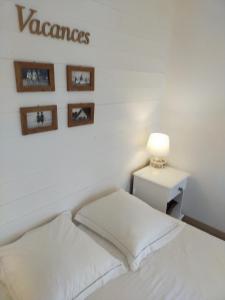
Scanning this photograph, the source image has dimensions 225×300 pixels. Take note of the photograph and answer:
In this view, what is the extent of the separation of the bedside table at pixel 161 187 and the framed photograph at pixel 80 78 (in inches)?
38.3

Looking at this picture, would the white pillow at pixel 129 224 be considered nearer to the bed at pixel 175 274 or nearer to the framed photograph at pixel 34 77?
the bed at pixel 175 274

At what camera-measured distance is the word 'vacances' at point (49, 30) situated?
1068mm

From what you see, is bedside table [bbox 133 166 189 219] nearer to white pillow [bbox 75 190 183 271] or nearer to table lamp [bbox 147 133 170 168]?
table lamp [bbox 147 133 170 168]

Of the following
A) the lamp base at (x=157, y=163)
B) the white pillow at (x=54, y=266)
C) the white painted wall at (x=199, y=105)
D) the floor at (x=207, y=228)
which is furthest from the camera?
the lamp base at (x=157, y=163)

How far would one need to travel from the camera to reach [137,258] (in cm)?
127

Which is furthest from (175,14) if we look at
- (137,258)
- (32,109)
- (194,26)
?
(137,258)

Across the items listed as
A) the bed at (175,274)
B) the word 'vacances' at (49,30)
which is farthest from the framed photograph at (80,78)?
the bed at (175,274)

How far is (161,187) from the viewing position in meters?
1.90

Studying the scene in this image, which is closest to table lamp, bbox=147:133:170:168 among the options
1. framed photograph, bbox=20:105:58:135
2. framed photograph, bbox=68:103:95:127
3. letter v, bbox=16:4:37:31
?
framed photograph, bbox=68:103:95:127

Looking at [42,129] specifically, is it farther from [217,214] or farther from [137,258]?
[217,214]

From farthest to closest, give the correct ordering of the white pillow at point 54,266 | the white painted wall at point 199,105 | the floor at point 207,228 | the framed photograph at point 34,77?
the floor at point 207,228
the white painted wall at point 199,105
the framed photograph at point 34,77
the white pillow at point 54,266

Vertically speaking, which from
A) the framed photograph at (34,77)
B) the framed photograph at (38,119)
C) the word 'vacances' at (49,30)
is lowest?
the framed photograph at (38,119)

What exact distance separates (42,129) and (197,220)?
182 centimetres

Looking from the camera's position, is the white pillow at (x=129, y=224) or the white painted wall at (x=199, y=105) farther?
the white painted wall at (x=199, y=105)
